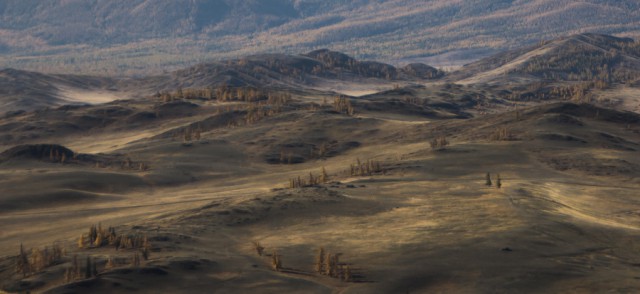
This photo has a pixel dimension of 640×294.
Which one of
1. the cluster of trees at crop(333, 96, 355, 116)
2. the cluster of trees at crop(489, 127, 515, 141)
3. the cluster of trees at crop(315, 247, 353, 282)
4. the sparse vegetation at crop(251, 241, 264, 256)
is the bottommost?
the cluster of trees at crop(315, 247, 353, 282)

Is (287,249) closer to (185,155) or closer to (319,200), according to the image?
(319,200)

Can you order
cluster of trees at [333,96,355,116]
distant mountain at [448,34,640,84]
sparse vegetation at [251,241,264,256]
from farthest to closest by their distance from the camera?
distant mountain at [448,34,640,84] < cluster of trees at [333,96,355,116] < sparse vegetation at [251,241,264,256]

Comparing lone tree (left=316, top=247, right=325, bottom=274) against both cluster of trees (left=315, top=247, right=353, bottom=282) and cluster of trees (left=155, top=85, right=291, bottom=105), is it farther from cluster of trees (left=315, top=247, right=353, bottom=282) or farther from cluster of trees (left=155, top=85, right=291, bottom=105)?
cluster of trees (left=155, top=85, right=291, bottom=105)

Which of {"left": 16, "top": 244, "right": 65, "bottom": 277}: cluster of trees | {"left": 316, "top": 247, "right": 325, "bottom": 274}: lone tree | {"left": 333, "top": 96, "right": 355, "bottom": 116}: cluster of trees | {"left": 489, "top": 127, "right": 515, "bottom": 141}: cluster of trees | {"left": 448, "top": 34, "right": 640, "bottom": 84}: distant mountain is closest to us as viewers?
{"left": 16, "top": 244, "right": 65, "bottom": 277}: cluster of trees

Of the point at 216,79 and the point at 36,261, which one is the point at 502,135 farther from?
the point at 216,79

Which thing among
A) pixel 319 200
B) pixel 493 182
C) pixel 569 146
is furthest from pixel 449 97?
pixel 319 200

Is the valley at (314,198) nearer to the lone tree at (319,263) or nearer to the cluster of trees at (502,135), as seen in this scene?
the lone tree at (319,263)

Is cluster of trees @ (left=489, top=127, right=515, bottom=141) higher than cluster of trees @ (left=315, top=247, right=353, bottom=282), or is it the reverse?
cluster of trees @ (left=489, top=127, right=515, bottom=141)

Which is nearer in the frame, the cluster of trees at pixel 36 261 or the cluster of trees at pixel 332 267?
the cluster of trees at pixel 332 267

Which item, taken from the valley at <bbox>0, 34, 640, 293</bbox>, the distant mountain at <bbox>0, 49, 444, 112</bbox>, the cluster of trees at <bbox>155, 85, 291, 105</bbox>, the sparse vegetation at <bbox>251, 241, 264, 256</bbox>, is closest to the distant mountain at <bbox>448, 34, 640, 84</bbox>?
the distant mountain at <bbox>0, 49, 444, 112</bbox>

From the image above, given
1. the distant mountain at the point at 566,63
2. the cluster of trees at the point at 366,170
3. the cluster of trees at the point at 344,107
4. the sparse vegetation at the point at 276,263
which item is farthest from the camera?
the distant mountain at the point at 566,63

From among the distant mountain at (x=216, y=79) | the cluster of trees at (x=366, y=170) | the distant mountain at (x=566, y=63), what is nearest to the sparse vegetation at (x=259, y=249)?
the cluster of trees at (x=366, y=170)
